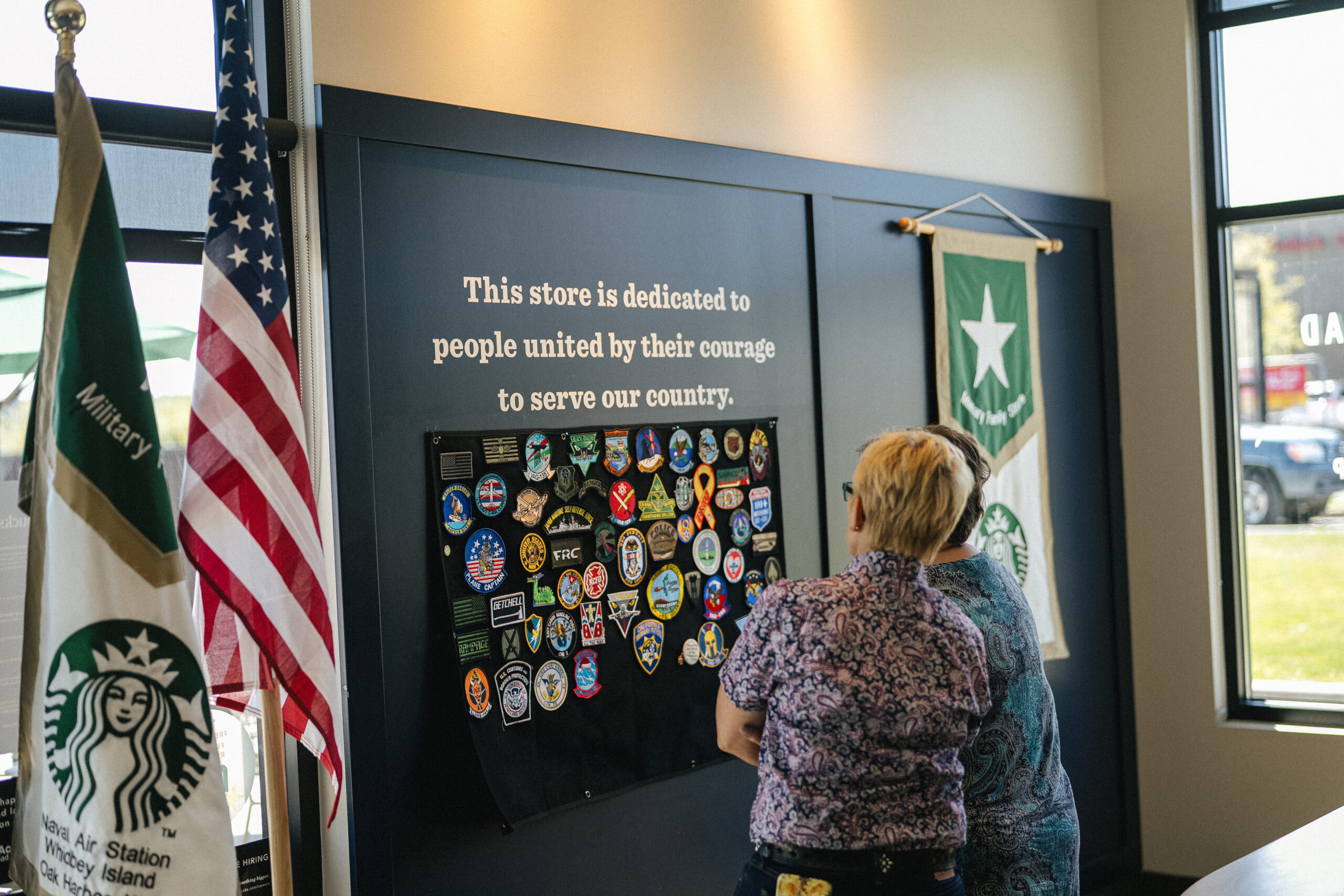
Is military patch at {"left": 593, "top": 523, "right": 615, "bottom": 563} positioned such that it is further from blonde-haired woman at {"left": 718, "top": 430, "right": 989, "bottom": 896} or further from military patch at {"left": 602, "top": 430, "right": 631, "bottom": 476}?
blonde-haired woman at {"left": 718, "top": 430, "right": 989, "bottom": 896}

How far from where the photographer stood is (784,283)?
3.21 metres

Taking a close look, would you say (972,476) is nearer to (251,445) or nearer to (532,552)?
(532,552)

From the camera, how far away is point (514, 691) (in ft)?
8.30

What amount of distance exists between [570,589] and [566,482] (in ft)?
0.79

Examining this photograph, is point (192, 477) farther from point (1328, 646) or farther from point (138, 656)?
point (1328, 646)

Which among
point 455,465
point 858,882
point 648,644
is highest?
point 455,465

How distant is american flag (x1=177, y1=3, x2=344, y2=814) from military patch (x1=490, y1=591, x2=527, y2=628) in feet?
1.69

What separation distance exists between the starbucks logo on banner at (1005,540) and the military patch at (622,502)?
1420 mm

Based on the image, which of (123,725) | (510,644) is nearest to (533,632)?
(510,644)

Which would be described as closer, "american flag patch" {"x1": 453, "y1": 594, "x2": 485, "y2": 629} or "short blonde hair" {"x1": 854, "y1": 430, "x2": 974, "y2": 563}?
"short blonde hair" {"x1": 854, "y1": 430, "x2": 974, "y2": 563}

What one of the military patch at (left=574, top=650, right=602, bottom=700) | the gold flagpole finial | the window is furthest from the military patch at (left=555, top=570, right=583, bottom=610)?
the window

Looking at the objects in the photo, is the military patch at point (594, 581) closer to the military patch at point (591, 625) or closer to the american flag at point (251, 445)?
the military patch at point (591, 625)

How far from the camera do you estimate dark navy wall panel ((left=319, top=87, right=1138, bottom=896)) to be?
2.34 m

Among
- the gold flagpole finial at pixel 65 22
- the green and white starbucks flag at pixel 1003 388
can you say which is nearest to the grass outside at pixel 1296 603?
the green and white starbucks flag at pixel 1003 388
